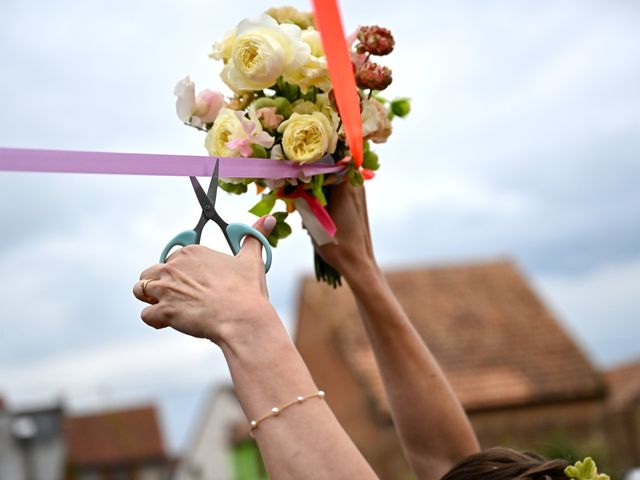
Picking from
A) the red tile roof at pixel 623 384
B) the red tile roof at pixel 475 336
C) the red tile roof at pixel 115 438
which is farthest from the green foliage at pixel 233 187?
the red tile roof at pixel 115 438

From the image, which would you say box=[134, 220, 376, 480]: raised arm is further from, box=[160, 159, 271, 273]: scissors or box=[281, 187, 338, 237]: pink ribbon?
box=[281, 187, 338, 237]: pink ribbon

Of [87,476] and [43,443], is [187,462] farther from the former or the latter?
[43,443]

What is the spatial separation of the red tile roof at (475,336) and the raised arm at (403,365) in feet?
69.0

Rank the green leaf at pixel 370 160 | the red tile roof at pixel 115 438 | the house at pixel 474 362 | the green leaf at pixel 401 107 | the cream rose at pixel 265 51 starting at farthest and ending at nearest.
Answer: the red tile roof at pixel 115 438, the house at pixel 474 362, the green leaf at pixel 401 107, the green leaf at pixel 370 160, the cream rose at pixel 265 51

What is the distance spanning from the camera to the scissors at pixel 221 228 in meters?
2.08

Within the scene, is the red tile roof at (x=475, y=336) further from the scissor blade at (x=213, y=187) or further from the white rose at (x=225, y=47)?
the scissor blade at (x=213, y=187)

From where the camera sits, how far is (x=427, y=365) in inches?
112

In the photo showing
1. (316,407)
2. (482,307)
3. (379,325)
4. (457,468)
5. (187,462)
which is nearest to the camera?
(316,407)

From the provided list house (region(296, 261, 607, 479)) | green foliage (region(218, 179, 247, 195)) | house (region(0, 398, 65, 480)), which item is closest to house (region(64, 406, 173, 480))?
house (region(0, 398, 65, 480))

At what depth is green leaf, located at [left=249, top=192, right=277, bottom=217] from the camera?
103 inches

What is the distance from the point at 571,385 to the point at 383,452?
16.9 ft

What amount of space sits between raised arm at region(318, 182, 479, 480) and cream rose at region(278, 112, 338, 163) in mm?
283

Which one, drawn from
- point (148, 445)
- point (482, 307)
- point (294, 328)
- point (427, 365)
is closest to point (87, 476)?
point (148, 445)

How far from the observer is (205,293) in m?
1.94
